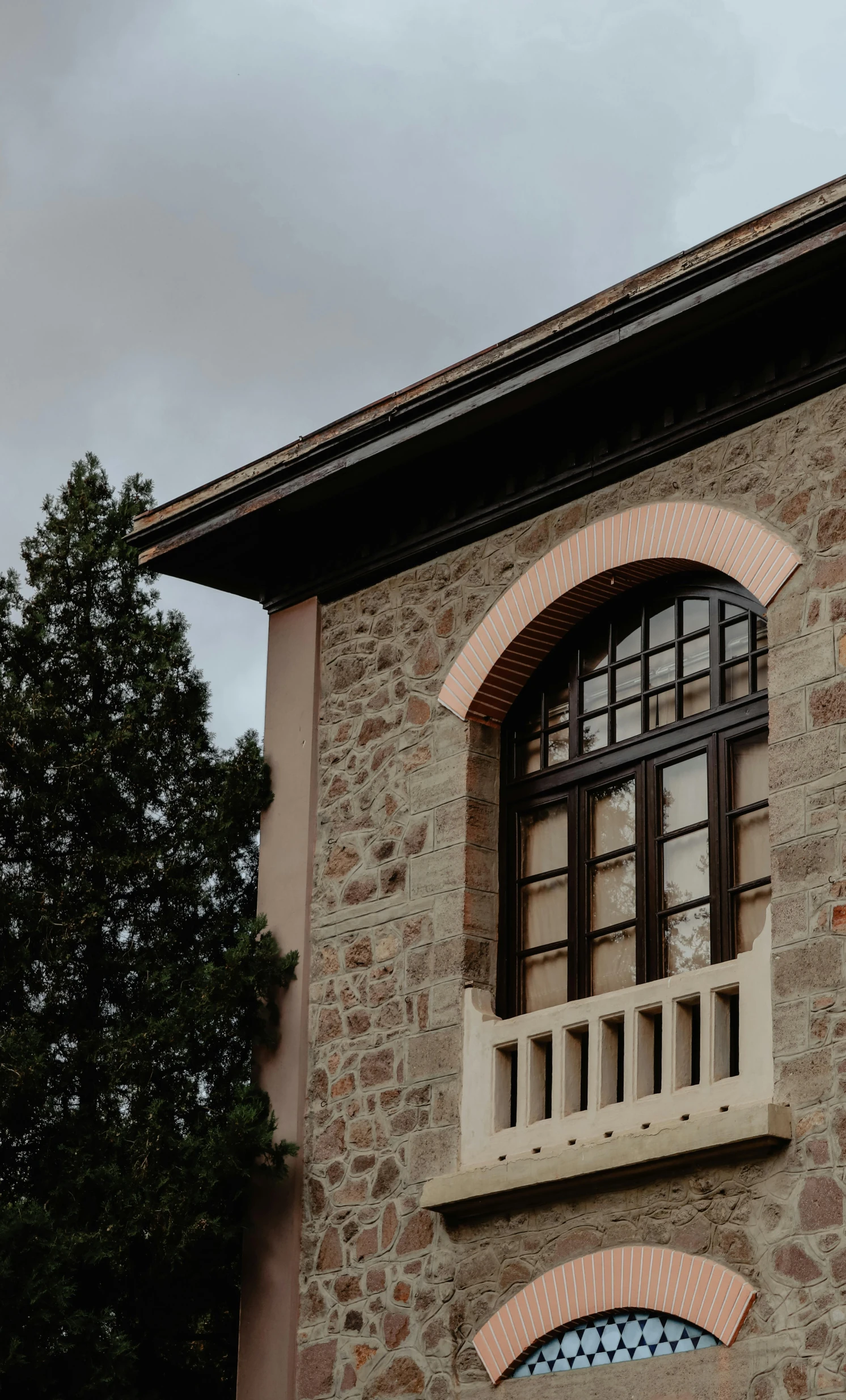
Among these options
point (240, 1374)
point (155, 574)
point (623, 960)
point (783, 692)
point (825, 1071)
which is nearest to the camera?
point (825, 1071)

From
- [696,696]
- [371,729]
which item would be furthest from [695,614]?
[371,729]

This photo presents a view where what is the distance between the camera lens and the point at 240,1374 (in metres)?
10.1

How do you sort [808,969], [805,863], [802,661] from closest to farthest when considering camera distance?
[808,969] < [805,863] < [802,661]

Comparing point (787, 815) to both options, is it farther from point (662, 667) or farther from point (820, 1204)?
point (820, 1204)

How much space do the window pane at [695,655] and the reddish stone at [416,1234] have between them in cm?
282

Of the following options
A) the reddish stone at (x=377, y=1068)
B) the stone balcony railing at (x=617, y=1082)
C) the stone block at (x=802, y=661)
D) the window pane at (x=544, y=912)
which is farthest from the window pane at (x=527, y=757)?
the stone block at (x=802, y=661)

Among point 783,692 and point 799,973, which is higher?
point 783,692

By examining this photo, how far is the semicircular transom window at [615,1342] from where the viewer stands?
829 cm

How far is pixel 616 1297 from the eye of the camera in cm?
852

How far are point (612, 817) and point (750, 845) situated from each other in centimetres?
87

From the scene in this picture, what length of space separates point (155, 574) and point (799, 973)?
522 cm

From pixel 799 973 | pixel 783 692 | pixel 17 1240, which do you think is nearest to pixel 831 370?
pixel 783 692

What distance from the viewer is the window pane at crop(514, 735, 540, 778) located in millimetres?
10242

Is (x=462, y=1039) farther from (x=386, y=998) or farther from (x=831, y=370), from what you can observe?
(x=831, y=370)
